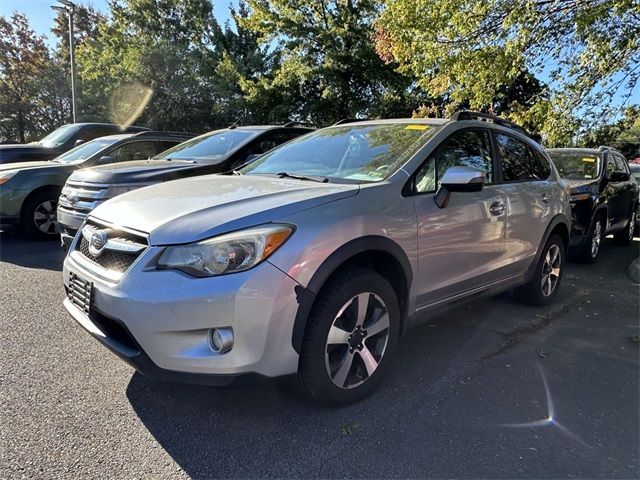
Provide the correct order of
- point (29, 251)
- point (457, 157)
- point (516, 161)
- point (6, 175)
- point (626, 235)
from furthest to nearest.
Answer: point (626, 235) → point (6, 175) → point (29, 251) → point (516, 161) → point (457, 157)

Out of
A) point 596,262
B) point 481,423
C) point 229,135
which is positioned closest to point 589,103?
point 596,262

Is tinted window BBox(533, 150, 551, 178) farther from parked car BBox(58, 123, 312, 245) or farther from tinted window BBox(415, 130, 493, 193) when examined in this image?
parked car BBox(58, 123, 312, 245)

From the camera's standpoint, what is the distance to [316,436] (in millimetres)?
2533

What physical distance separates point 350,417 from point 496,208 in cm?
198

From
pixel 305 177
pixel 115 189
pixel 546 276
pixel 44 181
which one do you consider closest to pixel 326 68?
pixel 44 181

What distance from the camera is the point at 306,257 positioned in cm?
243

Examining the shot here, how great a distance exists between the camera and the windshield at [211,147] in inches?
241

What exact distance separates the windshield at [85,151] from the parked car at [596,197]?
22.1ft

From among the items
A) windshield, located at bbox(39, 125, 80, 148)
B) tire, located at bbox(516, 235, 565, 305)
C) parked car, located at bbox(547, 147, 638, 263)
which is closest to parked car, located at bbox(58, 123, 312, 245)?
tire, located at bbox(516, 235, 565, 305)

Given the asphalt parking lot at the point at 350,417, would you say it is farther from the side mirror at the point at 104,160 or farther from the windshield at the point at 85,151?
the windshield at the point at 85,151

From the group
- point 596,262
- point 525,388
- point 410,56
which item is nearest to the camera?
point 525,388

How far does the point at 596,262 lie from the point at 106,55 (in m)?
26.7

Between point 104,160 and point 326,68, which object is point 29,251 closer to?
point 104,160

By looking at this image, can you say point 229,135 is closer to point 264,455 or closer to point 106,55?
point 264,455
